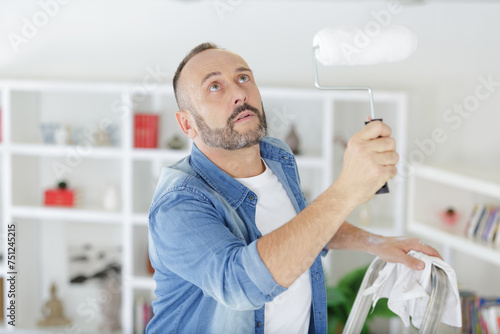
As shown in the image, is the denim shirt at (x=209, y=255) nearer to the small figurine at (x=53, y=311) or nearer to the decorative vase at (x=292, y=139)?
the decorative vase at (x=292, y=139)

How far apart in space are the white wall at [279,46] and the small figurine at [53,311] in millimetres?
1668

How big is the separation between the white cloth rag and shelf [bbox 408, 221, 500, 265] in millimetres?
1721

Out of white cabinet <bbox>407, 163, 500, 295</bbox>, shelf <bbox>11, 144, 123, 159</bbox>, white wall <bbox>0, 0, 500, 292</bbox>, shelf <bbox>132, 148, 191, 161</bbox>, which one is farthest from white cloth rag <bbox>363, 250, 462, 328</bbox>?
shelf <bbox>11, 144, 123, 159</bbox>

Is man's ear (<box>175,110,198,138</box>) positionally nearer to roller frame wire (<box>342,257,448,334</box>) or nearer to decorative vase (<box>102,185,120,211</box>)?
roller frame wire (<box>342,257,448,334</box>)

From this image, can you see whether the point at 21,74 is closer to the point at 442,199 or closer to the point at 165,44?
the point at 165,44

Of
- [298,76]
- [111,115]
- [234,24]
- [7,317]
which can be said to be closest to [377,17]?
[298,76]

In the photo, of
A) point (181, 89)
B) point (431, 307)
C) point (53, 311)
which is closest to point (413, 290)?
point (431, 307)

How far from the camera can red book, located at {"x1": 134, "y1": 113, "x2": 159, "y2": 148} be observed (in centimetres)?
397

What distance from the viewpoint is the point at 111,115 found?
14.2 feet

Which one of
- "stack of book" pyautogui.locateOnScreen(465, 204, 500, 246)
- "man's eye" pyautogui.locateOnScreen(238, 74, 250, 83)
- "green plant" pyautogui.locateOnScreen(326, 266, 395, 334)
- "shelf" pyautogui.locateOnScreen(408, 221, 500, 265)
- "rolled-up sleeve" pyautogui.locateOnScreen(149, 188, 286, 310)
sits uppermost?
"man's eye" pyautogui.locateOnScreen(238, 74, 250, 83)

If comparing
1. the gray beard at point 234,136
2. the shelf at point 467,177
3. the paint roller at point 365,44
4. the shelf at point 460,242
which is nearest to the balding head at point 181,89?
the gray beard at point 234,136

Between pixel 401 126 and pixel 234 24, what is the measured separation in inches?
54.8

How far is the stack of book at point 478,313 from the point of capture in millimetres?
3191

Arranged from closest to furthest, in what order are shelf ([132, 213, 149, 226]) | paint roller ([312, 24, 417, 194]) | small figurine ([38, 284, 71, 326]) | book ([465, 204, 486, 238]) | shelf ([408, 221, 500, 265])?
paint roller ([312, 24, 417, 194])
shelf ([408, 221, 500, 265])
book ([465, 204, 486, 238])
shelf ([132, 213, 149, 226])
small figurine ([38, 284, 71, 326])
